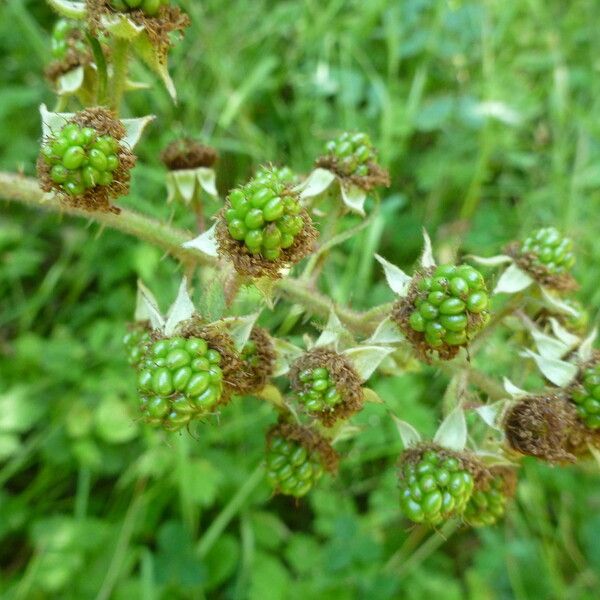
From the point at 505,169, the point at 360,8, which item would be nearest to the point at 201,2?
the point at 360,8

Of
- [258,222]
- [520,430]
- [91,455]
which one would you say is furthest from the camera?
[91,455]

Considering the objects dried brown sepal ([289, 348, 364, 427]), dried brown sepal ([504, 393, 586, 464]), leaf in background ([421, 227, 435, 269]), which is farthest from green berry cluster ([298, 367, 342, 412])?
dried brown sepal ([504, 393, 586, 464])

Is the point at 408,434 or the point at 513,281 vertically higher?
the point at 513,281

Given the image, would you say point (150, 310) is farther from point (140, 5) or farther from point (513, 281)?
point (513, 281)

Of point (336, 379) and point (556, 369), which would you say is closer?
point (336, 379)

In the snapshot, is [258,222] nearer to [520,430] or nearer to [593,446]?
[520,430]

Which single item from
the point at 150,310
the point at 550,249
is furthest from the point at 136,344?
the point at 550,249
